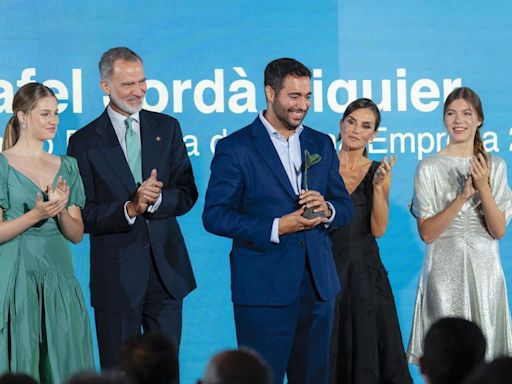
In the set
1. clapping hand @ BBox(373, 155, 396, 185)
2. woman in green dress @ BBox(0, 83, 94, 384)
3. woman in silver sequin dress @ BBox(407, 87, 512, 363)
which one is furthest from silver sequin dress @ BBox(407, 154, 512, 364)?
woman in green dress @ BBox(0, 83, 94, 384)

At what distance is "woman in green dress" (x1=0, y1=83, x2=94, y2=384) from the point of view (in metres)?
4.48

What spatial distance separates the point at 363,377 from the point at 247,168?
4.69 feet

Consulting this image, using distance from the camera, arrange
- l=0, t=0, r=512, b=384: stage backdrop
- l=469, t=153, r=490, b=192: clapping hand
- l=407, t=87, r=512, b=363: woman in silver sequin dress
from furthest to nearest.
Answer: l=0, t=0, r=512, b=384: stage backdrop, l=407, t=87, r=512, b=363: woman in silver sequin dress, l=469, t=153, r=490, b=192: clapping hand

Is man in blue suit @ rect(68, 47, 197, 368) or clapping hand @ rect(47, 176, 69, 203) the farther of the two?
man in blue suit @ rect(68, 47, 197, 368)

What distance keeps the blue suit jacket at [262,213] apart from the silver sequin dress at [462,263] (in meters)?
0.79

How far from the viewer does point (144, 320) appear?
4.77 m

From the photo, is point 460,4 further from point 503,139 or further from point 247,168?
point 247,168

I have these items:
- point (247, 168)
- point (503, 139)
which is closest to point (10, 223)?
point (247, 168)

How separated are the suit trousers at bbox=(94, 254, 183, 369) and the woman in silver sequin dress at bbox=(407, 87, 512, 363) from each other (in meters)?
1.18

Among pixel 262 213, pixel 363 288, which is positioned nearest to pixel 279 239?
pixel 262 213

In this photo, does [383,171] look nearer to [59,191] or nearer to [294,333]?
[294,333]

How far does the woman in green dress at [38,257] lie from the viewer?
14.7 feet

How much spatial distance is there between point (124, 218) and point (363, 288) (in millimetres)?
1328

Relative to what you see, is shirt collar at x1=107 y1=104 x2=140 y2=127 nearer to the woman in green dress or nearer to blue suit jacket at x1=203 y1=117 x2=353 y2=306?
the woman in green dress
